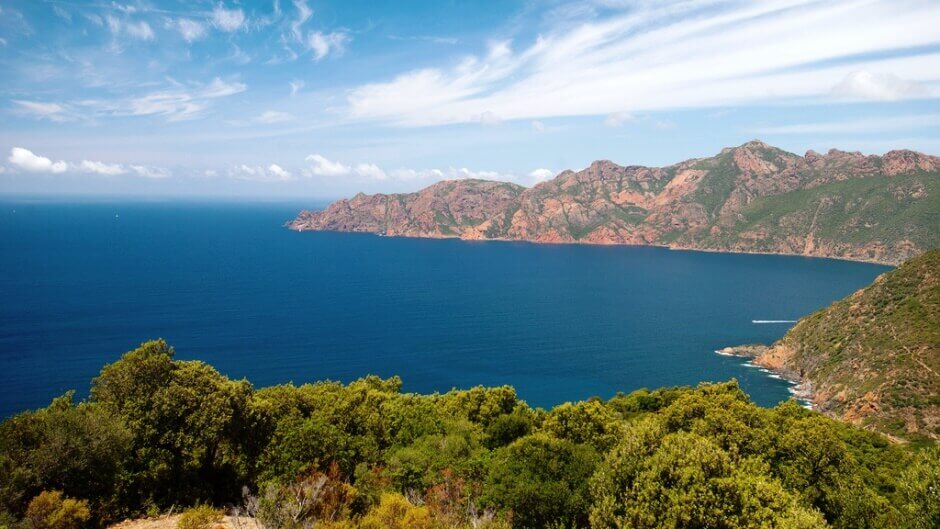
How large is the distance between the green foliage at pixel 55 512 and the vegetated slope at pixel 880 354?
9848cm

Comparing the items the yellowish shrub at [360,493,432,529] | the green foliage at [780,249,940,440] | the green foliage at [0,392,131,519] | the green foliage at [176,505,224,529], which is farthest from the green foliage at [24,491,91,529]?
the green foliage at [780,249,940,440]

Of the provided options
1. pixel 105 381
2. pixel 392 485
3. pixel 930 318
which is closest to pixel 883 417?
pixel 930 318

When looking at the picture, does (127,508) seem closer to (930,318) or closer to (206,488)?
(206,488)

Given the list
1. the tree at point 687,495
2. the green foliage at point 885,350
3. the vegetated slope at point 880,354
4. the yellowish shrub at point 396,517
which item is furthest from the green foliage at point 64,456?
the vegetated slope at point 880,354

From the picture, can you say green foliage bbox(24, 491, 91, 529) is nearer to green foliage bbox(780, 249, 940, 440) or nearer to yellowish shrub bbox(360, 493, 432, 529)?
yellowish shrub bbox(360, 493, 432, 529)

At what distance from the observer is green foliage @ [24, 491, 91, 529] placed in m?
24.2

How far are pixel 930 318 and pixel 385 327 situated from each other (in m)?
121

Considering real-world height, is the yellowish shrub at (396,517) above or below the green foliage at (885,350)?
above

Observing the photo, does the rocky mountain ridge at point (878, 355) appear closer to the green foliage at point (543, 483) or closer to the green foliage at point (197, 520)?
the green foliage at point (543, 483)

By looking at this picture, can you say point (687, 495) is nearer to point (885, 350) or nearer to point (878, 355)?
point (878, 355)

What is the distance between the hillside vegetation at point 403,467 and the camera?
2416 centimetres

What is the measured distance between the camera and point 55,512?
2445 cm

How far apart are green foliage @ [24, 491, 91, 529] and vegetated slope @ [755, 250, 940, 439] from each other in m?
98.5

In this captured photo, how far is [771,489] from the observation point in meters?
23.3
